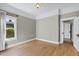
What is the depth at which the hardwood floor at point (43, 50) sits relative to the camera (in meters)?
1.46

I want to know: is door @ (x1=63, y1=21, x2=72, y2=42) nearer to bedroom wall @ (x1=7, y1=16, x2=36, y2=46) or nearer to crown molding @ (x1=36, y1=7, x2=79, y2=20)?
crown molding @ (x1=36, y1=7, x2=79, y2=20)

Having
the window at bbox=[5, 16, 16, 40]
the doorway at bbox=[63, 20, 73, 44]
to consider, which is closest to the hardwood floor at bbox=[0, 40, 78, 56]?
the doorway at bbox=[63, 20, 73, 44]

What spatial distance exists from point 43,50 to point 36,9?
0.79 meters

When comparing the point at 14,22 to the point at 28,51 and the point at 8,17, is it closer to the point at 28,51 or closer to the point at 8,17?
the point at 8,17

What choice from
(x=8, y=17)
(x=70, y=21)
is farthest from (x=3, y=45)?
(x=70, y=21)

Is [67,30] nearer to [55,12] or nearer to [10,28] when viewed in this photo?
[55,12]

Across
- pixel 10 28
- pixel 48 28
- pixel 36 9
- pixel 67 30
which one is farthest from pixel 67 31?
pixel 10 28

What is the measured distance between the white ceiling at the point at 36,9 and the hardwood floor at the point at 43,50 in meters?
0.62

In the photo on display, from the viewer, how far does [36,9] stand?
59.7 inches

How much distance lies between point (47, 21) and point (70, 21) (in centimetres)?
43

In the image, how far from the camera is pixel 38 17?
1628 millimetres

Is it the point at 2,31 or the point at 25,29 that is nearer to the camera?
the point at 2,31

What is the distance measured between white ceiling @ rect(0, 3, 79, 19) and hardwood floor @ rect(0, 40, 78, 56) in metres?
0.62

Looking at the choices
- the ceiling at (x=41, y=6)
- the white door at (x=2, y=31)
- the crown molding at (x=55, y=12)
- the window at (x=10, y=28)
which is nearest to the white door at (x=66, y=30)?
the crown molding at (x=55, y=12)
